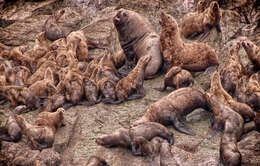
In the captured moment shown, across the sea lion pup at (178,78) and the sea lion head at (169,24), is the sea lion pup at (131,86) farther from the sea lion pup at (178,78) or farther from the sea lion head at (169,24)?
the sea lion head at (169,24)

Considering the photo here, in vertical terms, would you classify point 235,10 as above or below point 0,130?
above

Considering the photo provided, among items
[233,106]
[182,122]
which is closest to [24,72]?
[182,122]

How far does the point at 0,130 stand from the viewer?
6.79 m

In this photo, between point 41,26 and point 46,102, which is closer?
point 46,102

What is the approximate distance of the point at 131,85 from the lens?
7527 millimetres

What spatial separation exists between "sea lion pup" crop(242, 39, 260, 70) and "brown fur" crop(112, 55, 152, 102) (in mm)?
2174

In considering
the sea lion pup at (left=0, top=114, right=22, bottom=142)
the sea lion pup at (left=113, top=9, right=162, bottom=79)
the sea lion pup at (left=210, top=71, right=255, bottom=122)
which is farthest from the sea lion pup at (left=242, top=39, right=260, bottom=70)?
the sea lion pup at (left=0, top=114, right=22, bottom=142)

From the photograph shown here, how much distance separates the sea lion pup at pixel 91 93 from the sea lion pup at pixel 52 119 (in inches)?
28.6

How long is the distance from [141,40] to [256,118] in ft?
12.2

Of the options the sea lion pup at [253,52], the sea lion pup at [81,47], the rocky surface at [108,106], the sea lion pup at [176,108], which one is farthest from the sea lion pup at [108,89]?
the sea lion pup at [253,52]

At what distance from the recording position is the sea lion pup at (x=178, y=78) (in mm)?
7438

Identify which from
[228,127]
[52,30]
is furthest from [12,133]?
[52,30]

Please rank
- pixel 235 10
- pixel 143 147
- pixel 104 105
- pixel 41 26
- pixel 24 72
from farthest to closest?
pixel 41 26 < pixel 235 10 < pixel 24 72 < pixel 104 105 < pixel 143 147

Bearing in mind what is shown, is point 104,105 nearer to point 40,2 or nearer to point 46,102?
point 46,102
